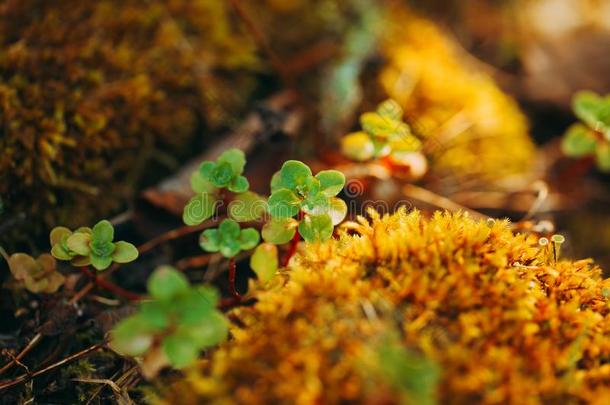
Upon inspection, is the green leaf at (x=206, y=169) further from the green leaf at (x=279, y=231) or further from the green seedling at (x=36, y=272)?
the green seedling at (x=36, y=272)

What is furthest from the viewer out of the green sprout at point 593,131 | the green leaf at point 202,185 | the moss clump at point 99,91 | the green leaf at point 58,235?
the green sprout at point 593,131

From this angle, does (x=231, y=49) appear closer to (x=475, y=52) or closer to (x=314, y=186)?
(x=314, y=186)

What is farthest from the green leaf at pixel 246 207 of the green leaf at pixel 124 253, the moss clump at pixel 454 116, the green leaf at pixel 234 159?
the moss clump at pixel 454 116

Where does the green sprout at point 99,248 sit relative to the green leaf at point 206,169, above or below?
below


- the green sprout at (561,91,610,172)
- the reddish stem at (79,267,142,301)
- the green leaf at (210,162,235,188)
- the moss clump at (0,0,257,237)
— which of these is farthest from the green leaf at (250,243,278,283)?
the green sprout at (561,91,610,172)

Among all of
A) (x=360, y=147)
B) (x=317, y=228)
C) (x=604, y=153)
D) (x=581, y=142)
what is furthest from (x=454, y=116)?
(x=317, y=228)

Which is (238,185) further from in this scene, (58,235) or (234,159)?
(58,235)

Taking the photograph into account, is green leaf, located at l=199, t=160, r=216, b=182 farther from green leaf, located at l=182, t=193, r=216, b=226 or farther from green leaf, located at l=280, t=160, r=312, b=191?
green leaf, located at l=280, t=160, r=312, b=191

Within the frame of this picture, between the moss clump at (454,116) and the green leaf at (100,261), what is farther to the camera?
the moss clump at (454,116)
